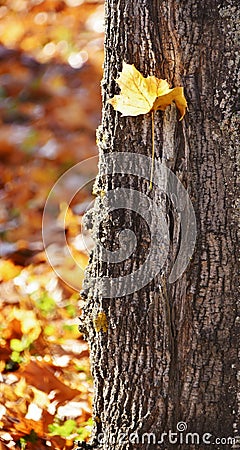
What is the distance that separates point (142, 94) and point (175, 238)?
344 millimetres

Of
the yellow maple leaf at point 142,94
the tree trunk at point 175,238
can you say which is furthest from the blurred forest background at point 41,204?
the yellow maple leaf at point 142,94

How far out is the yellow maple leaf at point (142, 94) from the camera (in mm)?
1620

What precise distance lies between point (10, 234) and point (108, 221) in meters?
2.31

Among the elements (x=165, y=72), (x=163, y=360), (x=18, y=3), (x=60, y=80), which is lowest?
(x=163, y=360)

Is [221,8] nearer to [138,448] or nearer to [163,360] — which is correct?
[163,360]

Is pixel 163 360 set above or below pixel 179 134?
below

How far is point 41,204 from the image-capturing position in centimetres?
423

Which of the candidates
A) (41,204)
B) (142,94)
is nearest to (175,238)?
(142,94)

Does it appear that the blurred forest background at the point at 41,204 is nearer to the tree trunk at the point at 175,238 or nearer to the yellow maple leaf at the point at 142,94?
the tree trunk at the point at 175,238

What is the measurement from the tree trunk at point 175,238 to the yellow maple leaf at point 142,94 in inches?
1.2

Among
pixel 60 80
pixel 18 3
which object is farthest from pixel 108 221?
pixel 18 3

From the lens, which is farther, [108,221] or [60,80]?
[60,80]

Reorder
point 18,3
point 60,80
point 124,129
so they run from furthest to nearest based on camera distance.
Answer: point 18,3, point 60,80, point 124,129

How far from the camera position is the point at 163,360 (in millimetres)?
1739
